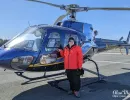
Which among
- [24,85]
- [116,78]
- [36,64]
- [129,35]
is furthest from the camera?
[129,35]

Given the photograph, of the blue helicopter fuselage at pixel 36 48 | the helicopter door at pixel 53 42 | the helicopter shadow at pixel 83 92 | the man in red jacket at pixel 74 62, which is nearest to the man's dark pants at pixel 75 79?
the man in red jacket at pixel 74 62

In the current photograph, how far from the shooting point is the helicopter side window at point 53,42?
27.6 ft

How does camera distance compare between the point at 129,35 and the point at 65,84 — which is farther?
the point at 129,35

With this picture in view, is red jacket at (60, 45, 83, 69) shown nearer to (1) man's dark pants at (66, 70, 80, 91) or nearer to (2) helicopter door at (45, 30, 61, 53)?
(1) man's dark pants at (66, 70, 80, 91)

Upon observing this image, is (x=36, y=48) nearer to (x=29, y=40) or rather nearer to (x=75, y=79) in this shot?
(x=29, y=40)

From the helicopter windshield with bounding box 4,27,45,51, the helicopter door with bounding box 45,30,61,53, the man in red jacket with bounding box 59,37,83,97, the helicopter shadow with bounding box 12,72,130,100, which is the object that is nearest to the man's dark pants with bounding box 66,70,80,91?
the man in red jacket with bounding box 59,37,83,97

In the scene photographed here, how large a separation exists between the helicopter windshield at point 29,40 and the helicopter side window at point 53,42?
0.32 m

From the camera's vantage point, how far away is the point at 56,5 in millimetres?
10406

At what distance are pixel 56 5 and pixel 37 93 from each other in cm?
400

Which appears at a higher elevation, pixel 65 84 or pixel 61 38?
pixel 61 38

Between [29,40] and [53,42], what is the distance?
85 centimetres

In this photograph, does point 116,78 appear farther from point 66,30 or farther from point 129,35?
point 129,35

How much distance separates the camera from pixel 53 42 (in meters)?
8.55

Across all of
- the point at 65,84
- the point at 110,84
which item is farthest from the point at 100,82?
the point at 65,84
